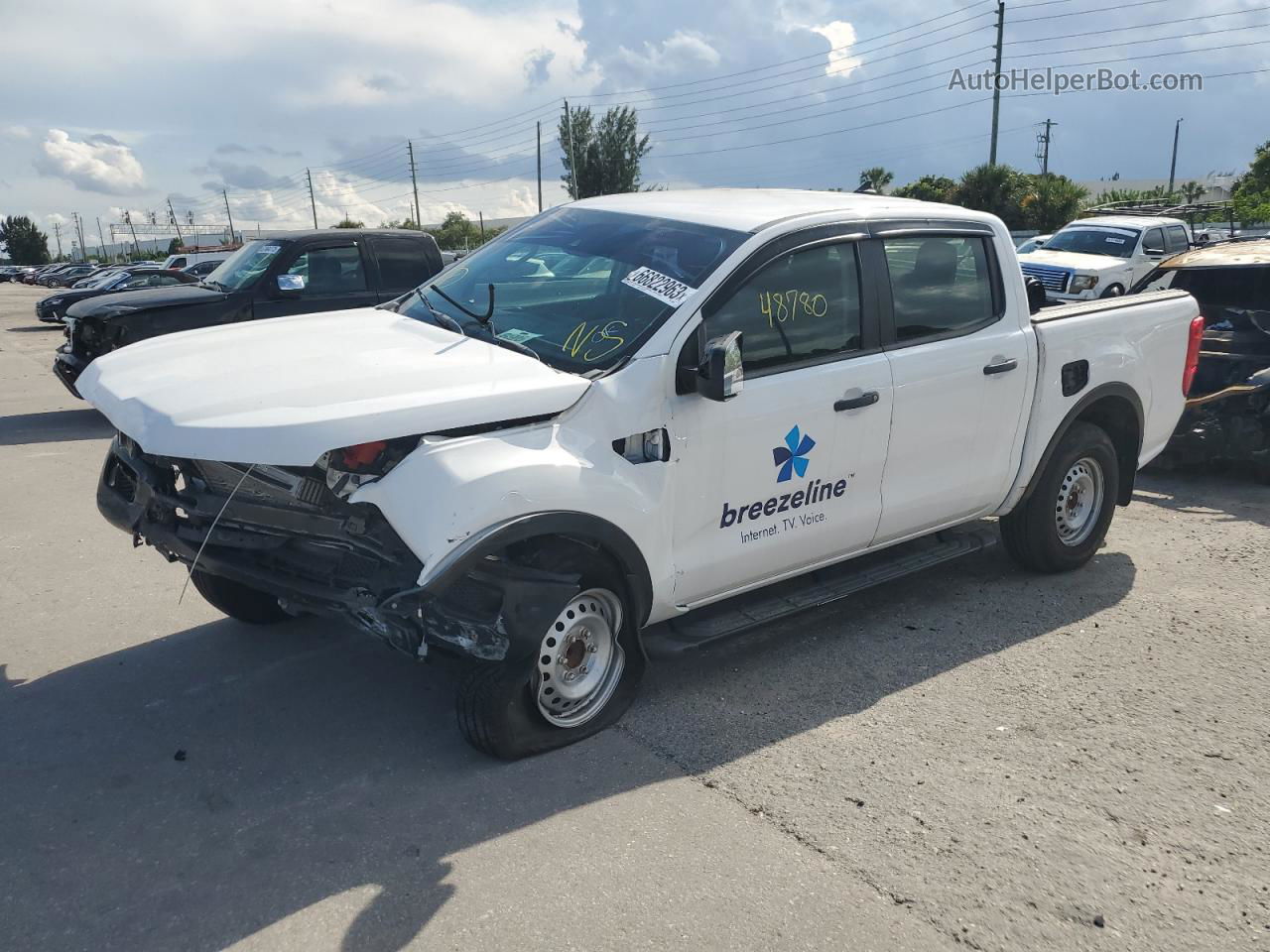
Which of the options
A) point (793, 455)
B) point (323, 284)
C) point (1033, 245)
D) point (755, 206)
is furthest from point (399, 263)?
point (1033, 245)

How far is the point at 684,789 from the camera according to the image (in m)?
3.69

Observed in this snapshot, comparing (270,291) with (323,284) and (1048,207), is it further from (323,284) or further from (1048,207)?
(1048,207)

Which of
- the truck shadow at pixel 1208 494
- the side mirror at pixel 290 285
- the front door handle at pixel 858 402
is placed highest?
the side mirror at pixel 290 285

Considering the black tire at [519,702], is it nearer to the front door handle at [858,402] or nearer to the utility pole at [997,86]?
the front door handle at [858,402]

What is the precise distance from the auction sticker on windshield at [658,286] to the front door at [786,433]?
13cm

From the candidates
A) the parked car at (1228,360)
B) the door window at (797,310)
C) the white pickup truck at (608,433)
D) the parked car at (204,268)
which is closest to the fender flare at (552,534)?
the white pickup truck at (608,433)

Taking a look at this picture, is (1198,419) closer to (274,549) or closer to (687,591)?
(687,591)

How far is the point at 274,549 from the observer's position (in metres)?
3.73

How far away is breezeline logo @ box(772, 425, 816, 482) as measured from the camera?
425cm

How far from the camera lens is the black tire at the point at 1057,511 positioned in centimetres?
561

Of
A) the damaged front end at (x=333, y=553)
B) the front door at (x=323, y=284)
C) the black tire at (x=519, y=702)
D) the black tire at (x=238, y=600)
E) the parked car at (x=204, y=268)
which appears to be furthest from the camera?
the parked car at (x=204, y=268)

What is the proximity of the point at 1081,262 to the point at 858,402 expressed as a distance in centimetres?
1417

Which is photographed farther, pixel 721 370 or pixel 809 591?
pixel 809 591

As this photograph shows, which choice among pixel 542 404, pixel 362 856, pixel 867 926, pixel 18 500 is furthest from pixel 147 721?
pixel 18 500
